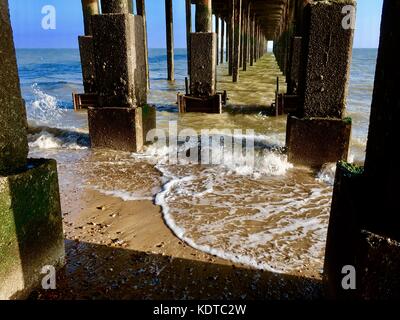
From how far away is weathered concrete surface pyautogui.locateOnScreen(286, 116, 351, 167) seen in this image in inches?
175

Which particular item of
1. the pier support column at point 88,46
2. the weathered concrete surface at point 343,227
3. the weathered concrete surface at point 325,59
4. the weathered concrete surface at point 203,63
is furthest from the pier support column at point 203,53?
the weathered concrete surface at point 343,227

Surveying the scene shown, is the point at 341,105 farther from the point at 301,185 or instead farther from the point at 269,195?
the point at 269,195

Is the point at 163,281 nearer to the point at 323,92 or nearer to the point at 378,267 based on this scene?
the point at 378,267

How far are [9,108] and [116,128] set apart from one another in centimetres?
351

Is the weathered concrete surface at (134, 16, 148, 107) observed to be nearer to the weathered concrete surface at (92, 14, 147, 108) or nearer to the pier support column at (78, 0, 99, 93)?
the weathered concrete surface at (92, 14, 147, 108)

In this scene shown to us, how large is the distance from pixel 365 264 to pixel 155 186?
110 inches

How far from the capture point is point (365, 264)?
1.42 meters

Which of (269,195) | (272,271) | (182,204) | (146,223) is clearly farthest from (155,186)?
(272,271)

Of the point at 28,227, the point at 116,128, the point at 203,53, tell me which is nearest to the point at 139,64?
the point at 116,128

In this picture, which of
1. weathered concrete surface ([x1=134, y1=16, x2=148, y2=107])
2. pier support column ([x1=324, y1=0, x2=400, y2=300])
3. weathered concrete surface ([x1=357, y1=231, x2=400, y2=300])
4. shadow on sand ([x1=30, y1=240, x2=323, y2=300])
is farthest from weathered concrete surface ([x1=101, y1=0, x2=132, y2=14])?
weathered concrete surface ([x1=357, y1=231, x2=400, y2=300])

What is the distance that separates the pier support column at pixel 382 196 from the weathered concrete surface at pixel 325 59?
118 inches

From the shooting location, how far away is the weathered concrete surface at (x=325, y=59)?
4176 millimetres

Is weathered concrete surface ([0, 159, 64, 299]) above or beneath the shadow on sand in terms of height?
above

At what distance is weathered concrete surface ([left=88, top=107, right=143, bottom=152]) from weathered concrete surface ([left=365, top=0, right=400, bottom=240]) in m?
4.11
